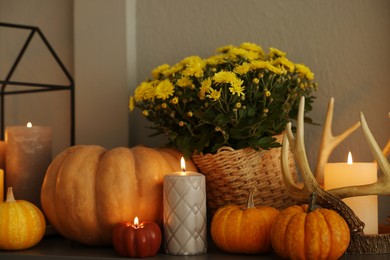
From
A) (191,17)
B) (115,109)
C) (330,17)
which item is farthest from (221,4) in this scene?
(115,109)

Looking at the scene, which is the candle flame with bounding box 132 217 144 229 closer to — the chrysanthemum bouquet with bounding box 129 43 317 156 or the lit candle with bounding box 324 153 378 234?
the chrysanthemum bouquet with bounding box 129 43 317 156

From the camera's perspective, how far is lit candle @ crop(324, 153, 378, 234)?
3.55 ft

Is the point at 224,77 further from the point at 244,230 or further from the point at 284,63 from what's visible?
the point at 244,230

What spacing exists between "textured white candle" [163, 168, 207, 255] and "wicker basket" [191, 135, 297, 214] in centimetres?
11

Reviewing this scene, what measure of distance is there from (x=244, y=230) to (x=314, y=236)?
138mm

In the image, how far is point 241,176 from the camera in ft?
3.90

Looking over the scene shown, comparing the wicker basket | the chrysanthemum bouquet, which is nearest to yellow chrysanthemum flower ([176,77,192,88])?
the chrysanthemum bouquet

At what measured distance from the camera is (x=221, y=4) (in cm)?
146

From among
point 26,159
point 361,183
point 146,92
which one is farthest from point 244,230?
point 26,159

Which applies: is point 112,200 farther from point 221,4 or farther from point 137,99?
point 221,4

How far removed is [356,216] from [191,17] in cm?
68

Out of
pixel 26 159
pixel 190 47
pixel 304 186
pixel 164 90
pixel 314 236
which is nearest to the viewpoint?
pixel 314 236

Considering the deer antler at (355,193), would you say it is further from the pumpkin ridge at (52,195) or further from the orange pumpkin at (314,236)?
the pumpkin ridge at (52,195)

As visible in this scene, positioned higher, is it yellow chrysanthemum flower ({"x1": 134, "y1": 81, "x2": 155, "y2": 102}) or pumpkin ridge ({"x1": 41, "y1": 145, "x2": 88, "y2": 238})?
yellow chrysanthemum flower ({"x1": 134, "y1": 81, "x2": 155, "y2": 102})
